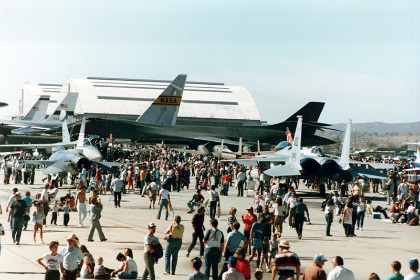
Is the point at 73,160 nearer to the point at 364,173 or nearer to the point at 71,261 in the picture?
the point at 364,173

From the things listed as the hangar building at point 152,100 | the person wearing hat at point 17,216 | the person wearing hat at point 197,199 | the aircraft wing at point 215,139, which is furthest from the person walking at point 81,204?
the hangar building at point 152,100

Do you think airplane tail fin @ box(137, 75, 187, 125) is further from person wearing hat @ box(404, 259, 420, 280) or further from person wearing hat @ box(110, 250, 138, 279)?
person wearing hat @ box(404, 259, 420, 280)

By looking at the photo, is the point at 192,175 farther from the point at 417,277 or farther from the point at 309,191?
the point at 417,277

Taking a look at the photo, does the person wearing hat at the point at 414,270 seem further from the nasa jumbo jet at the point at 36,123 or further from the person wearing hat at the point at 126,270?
the nasa jumbo jet at the point at 36,123

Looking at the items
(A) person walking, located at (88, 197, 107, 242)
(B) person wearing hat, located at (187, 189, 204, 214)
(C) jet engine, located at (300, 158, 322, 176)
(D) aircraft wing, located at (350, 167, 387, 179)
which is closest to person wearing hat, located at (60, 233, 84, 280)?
(A) person walking, located at (88, 197, 107, 242)

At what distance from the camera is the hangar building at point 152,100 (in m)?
118

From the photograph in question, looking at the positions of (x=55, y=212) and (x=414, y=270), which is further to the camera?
(x=55, y=212)

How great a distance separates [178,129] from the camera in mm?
69250

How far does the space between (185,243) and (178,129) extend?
1947 inches

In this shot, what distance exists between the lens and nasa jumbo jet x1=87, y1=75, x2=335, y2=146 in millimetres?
66750

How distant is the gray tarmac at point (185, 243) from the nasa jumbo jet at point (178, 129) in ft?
118

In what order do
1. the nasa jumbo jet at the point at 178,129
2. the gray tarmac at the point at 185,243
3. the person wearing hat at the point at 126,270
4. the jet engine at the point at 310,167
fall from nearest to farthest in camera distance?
1. the person wearing hat at the point at 126,270
2. the gray tarmac at the point at 185,243
3. the jet engine at the point at 310,167
4. the nasa jumbo jet at the point at 178,129

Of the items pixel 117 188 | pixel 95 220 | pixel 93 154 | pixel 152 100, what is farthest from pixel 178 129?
pixel 152 100

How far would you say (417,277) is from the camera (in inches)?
442
